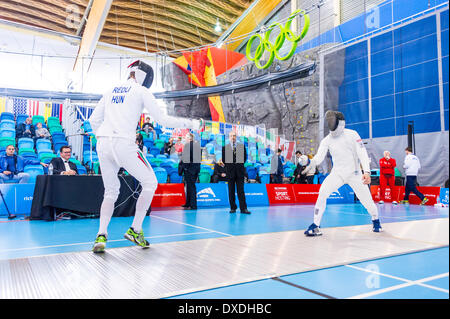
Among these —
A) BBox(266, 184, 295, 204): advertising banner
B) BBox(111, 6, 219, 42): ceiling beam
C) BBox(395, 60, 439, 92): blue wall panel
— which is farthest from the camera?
BBox(111, 6, 219, 42): ceiling beam

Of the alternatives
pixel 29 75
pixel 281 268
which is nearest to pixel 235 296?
pixel 281 268

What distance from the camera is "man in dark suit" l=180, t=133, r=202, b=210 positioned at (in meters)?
7.97

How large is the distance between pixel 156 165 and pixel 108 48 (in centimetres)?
1443

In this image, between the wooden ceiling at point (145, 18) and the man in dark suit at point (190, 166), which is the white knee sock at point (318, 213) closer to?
the man in dark suit at point (190, 166)

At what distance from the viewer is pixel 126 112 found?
341 centimetres

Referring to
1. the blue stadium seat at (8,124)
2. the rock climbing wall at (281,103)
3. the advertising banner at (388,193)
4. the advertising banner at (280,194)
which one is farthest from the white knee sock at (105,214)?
the rock climbing wall at (281,103)

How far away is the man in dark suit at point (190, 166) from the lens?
7973 mm

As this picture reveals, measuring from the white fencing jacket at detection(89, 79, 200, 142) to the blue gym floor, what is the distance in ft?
4.47

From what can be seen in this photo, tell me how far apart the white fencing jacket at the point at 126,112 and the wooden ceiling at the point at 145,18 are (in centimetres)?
1502

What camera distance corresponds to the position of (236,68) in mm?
22938

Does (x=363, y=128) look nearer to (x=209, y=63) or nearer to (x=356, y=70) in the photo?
(x=356, y=70)

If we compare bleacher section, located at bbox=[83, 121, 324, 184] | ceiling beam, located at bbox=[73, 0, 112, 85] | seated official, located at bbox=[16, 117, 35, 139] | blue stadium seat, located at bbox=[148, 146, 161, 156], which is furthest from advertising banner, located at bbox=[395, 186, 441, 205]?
ceiling beam, located at bbox=[73, 0, 112, 85]

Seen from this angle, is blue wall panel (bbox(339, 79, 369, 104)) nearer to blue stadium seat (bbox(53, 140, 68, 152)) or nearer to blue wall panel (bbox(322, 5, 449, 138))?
blue wall panel (bbox(322, 5, 449, 138))

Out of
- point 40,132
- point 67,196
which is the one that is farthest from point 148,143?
point 67,196
